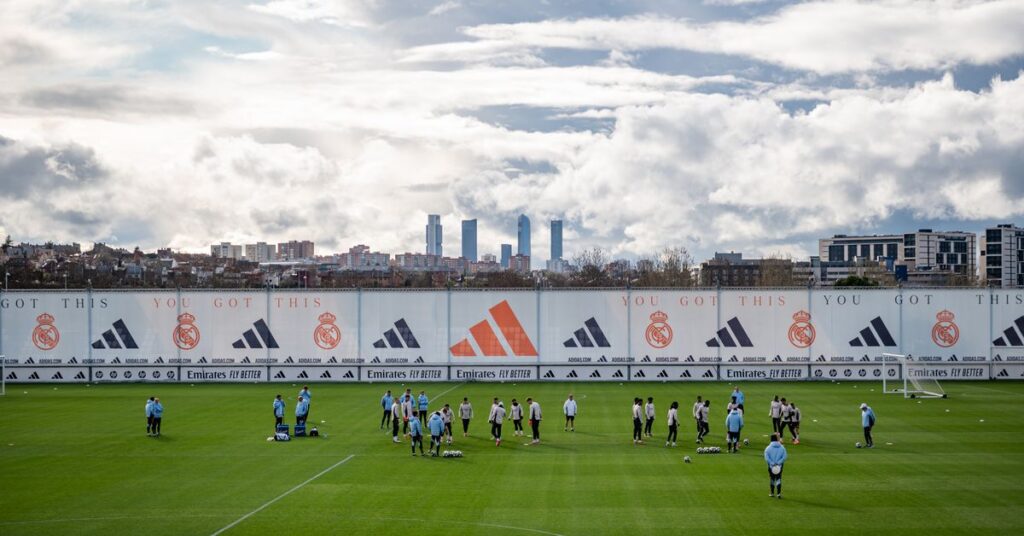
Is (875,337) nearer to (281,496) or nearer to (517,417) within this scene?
(517,417)

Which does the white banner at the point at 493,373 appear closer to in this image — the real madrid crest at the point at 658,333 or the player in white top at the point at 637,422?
the real madrid crest at the point at 658,333

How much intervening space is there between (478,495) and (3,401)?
35.9 metres

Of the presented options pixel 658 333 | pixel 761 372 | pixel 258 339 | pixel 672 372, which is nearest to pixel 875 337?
pixel 761 372

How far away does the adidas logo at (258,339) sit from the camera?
2362 inches

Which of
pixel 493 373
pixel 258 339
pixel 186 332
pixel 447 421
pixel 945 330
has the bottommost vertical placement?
pixel 493 373

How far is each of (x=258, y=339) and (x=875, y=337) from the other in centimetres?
4047

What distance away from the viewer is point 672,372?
5909 centimetres

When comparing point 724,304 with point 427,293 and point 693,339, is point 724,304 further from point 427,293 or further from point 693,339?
point 427,293

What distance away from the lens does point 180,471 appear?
94.6ft

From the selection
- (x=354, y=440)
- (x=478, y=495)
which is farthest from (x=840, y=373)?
(x=478, y=495)

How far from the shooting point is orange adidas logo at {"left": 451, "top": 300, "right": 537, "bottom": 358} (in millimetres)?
59281

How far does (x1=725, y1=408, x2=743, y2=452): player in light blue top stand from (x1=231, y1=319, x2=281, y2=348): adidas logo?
36.5m

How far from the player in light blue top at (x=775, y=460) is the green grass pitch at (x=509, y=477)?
46 cm

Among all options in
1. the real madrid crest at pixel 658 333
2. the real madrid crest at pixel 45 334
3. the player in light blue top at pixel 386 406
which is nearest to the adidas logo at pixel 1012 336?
the real madrid crest at pixel 658 333
